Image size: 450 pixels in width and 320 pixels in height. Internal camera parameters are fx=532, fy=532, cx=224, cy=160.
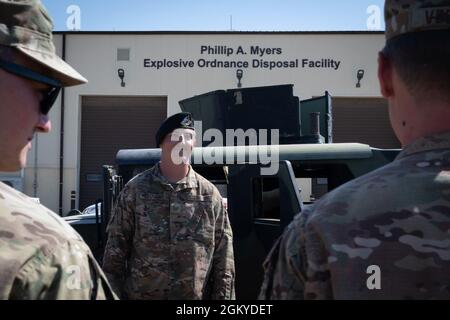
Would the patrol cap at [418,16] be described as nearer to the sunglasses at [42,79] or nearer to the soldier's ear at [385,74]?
the soldier's ear at [385,74]

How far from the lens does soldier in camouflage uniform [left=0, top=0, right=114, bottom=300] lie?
1.07 meters

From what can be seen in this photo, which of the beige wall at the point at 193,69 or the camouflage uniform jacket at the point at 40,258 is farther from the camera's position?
the beige wall at the point at 193,69

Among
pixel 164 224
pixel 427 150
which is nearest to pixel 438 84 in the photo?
pixel 427 150

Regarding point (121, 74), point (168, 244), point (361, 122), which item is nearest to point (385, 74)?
point (168, 244)

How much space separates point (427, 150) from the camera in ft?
3.90

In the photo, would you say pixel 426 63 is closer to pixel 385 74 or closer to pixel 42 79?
pixel 385 74

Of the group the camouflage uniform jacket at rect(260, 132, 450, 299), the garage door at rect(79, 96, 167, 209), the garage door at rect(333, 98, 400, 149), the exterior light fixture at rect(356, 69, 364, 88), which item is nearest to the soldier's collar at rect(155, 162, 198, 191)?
the camouflage uniform jacket at rect(260, 132, 450, 299)

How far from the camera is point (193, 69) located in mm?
15016

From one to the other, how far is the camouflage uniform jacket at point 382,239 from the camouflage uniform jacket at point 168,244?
1770 millimetres

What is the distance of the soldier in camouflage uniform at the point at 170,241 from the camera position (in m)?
2.90

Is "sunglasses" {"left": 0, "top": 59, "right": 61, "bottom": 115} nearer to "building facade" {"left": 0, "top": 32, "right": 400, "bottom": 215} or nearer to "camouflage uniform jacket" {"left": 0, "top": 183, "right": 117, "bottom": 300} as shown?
"camouflage uniform jacket" {"left": 0, "top": 183, "right": 117, "bottom": 300}

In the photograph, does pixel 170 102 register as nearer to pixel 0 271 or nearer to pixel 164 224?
pixel 164 224

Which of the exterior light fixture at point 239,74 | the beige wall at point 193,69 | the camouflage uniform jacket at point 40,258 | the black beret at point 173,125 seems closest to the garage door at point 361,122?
the beige wall at point 193,69

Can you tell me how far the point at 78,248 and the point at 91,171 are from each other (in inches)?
567
